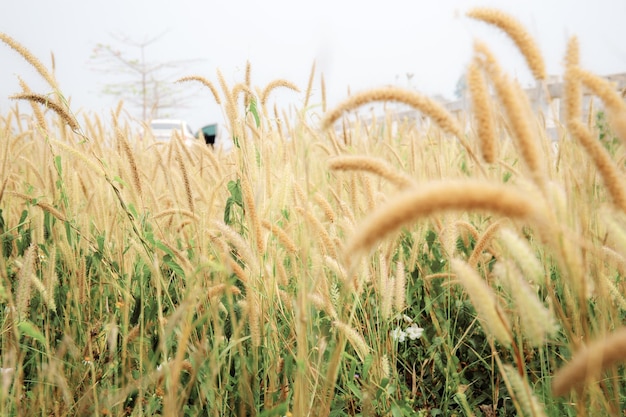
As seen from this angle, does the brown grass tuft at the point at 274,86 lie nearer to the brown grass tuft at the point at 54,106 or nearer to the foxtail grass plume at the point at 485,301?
the brown grass tuft at the point at 54,106

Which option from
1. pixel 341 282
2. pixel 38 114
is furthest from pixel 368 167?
pixel 38 114

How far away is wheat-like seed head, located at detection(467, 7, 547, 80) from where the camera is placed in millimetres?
906

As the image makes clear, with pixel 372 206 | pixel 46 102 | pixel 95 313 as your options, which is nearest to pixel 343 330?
pixel 372 206

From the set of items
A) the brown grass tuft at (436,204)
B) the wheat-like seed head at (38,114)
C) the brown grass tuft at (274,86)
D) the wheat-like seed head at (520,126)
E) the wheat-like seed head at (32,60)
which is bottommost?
the brown grass tuft at (436,204)

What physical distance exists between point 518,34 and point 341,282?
1007mm

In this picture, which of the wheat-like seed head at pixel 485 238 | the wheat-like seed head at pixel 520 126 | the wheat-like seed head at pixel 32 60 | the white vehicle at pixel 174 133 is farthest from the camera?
the white vehicle at pixel 174 133

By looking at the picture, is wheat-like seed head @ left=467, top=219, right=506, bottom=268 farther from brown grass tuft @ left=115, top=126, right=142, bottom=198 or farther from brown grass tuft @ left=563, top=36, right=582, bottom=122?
brown grass tuft @ left=115, top=126, right=142, bottom=198

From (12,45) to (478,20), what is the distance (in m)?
1.30

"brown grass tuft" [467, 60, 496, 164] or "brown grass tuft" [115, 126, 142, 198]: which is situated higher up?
"brown grass tuft" [467, 60, 496, 164]

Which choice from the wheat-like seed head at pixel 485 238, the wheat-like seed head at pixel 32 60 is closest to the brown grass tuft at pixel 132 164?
the wheat-like seed head at pixel 32 60

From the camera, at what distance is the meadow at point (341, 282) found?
31.4 inches

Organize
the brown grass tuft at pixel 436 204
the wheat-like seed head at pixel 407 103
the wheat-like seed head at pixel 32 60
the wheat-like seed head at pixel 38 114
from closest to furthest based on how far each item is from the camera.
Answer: the brown grass tuft at pixel 436 204, the wheat-like seed head at pixel 407 103, the wheat-like seed head at pixel 32 60, the wheat-like seed head at pixel 38 114

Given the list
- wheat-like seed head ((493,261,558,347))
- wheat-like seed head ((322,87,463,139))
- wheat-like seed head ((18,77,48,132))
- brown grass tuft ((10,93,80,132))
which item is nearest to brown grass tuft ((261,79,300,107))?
brown grass tuft ((10,93,80,132))

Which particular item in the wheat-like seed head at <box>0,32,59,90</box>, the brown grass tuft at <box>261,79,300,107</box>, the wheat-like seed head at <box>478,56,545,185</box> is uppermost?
the wheat-like seed head at <box>0,32,59,90</box>
